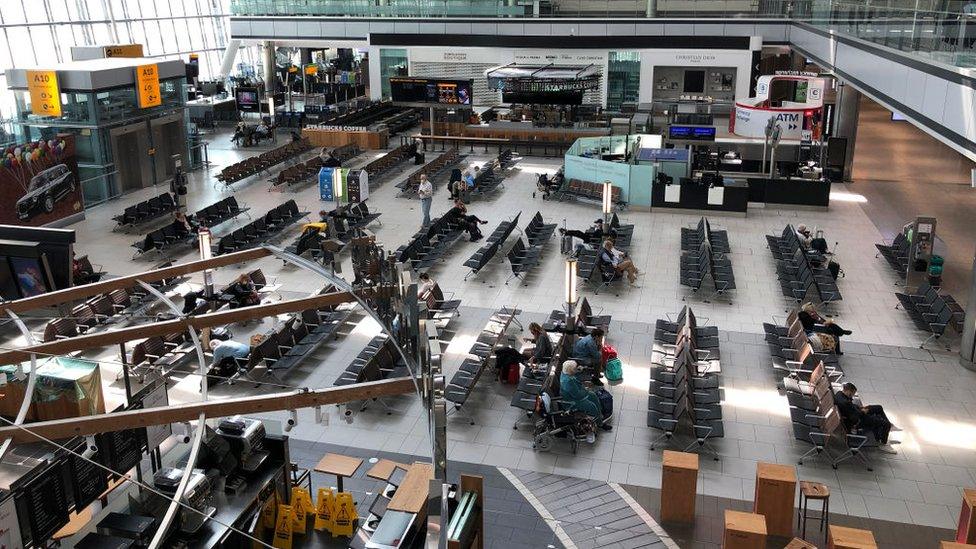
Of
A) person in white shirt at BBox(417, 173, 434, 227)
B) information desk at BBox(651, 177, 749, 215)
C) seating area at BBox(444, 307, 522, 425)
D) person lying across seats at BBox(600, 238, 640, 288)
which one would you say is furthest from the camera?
information desk at BBox(651, 177, 749, 215)

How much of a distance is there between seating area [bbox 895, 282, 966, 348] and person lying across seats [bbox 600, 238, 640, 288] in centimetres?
559

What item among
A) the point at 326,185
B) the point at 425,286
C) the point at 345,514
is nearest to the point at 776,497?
the point at 345,514

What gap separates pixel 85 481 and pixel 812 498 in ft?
27.6

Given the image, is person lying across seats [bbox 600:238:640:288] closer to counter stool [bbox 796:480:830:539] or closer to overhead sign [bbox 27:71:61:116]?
counter stool [bbox 796:480:830:539]

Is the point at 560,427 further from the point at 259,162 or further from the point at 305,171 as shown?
the point at 259,162

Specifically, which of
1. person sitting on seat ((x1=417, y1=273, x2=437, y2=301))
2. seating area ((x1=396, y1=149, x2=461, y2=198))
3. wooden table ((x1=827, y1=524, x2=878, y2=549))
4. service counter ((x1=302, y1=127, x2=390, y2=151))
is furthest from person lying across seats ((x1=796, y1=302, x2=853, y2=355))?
service counter ((x1=302, y1=127, x2=390, y2=151))

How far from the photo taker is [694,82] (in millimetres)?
44219

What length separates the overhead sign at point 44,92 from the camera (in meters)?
26.1

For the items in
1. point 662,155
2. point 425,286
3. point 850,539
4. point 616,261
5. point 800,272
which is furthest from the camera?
point 662,155

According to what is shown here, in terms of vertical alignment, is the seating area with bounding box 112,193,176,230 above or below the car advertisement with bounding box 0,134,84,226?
below

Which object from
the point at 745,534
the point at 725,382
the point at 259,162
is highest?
the point at 259,162

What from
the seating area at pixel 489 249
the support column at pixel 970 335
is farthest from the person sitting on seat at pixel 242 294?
the support column at pixel 970 335

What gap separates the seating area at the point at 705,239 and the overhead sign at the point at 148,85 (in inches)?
721

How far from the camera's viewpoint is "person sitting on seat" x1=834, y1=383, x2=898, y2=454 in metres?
12.5
